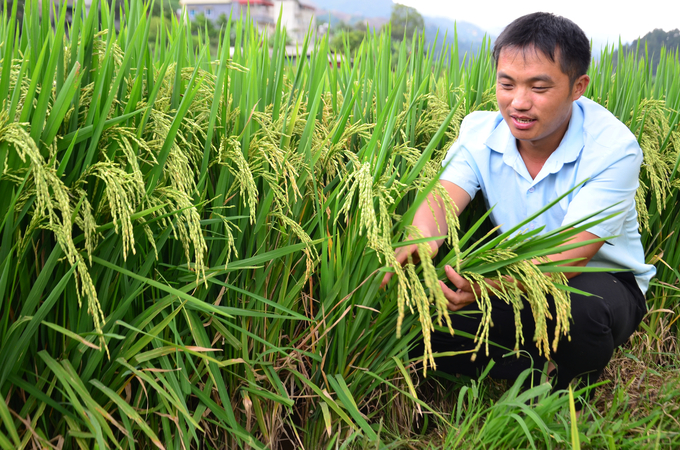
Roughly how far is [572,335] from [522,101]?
91 cm

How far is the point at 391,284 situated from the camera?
1556 mm

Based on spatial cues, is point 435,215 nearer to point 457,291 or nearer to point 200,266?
point 457,291

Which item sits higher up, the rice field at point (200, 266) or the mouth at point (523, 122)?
the mouth at point (523, 122)

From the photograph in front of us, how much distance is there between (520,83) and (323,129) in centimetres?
77

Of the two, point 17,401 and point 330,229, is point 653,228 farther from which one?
point 17,401

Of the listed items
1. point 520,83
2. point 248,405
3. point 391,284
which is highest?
point 520,83

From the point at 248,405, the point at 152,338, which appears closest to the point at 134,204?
the point at 152,338

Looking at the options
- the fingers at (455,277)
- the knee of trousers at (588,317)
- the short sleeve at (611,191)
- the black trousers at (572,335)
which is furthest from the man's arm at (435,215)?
the knee of trousers at (588,317)

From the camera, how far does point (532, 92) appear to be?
191cm

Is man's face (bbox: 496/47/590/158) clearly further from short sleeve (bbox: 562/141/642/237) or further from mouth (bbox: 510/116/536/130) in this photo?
short sleeve (bbox: 562/141/642/237)

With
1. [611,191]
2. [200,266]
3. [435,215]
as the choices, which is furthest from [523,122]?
[200,266]

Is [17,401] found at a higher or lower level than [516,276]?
lower

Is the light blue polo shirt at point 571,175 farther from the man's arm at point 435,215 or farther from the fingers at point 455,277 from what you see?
the fingers at point 455,277

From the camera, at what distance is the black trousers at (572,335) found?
6.25 ft
